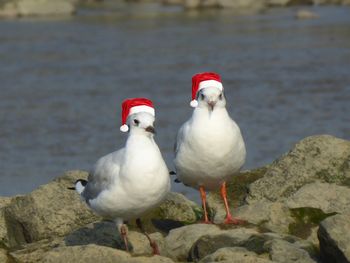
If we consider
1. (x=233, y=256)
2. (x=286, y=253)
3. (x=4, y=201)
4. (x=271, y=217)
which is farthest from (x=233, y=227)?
(x=4, y=201)

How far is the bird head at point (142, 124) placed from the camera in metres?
9.52

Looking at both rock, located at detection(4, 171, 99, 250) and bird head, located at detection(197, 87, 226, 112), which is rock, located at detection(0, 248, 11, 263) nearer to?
rock, located at detection(4, 171, 99, 250)

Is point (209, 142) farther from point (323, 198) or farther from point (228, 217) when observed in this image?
point (323, 198)

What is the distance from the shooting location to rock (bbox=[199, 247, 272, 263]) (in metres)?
8.79

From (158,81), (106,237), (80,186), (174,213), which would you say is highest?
(80,186)

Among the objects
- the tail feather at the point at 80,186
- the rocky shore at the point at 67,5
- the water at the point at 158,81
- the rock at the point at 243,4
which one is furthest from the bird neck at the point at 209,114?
the rock at the point at 243,4

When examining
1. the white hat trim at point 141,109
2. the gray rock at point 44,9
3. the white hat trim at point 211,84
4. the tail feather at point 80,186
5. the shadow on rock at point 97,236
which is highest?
the white hat trim at point 211,84

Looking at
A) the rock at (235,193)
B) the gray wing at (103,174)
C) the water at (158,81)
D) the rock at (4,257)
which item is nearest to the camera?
the gray wing at (103,174)

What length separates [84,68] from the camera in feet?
101

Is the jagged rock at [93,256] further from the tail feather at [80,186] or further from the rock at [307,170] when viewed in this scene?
the rock at [307,170]

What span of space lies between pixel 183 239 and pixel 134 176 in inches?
37.5

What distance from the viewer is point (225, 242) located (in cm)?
962

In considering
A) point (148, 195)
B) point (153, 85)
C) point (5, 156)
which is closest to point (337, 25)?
point (153, 85)

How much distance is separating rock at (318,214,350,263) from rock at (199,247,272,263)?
552 millimetres
